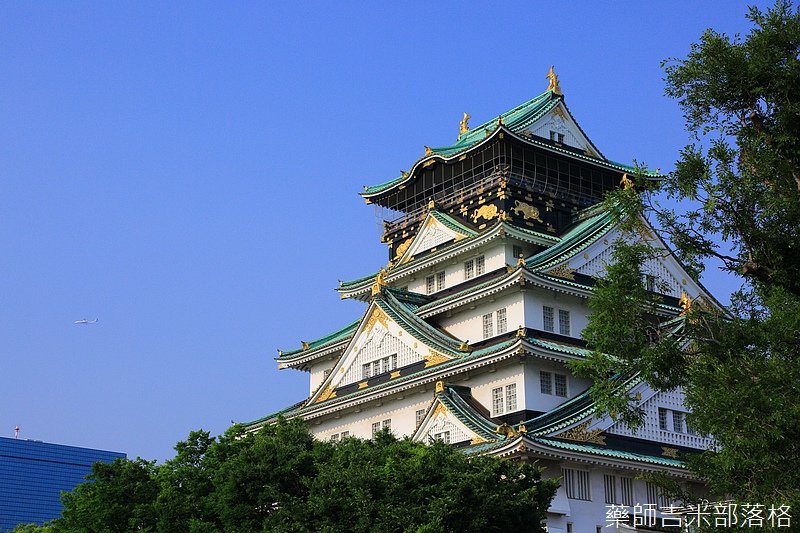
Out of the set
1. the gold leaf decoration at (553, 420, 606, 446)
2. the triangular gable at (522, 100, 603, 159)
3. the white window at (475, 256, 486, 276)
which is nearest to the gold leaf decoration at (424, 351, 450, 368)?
the white window at (475, 256, 486, 276)

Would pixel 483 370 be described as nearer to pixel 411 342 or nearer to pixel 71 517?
pixel 411 342

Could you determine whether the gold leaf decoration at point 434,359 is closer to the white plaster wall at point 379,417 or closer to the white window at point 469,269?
the white plaster wall at point 379,417

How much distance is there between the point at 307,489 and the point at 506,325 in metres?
15.6

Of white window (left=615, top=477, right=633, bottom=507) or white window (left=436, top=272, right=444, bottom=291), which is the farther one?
white window (left=436, top=272, right=444, bottom=291)

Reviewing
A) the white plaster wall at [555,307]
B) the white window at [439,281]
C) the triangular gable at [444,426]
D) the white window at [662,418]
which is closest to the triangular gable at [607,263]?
the white plaster wall at [555,307]

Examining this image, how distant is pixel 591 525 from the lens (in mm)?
42000

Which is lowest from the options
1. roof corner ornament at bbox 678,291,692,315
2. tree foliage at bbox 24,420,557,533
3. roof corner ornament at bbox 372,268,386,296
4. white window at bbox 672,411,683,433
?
tree foliage at bbox 24,420,557,533

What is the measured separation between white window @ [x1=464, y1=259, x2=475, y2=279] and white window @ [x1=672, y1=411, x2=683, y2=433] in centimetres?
1199

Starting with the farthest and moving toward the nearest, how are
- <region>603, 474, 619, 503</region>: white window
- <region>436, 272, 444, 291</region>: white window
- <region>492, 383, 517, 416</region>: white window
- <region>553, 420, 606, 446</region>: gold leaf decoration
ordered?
<region>436, 272, 444, 291</region>: white window → <region>492, 383, 517, 416</region>: white window → <region>603, 474, 619, 503</region>: white window → <region>553, 420, 606, 446</region>: gold leaf decoration

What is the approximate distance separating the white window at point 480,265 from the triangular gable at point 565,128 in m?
9.17

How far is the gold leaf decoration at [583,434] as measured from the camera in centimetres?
4172

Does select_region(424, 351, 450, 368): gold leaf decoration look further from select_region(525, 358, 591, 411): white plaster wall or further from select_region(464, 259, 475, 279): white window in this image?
select_region(464, 259, 475, 279): white window

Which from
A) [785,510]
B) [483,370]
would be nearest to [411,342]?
[483,370]

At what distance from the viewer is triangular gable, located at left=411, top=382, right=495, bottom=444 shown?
139 ft
